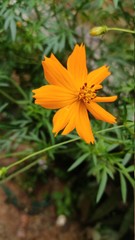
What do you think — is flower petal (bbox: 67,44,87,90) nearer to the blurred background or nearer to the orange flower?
the orange flower

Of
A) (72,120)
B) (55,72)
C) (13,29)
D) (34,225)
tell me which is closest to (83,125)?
(72,120)

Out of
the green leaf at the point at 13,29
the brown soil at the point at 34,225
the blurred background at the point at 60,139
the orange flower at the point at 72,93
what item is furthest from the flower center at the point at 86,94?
the brown soil at the point at 34,225

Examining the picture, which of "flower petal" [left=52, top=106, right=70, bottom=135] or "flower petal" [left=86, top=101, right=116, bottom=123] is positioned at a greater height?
"flower petal" [left=52, top=106, right=70, bottom=135]

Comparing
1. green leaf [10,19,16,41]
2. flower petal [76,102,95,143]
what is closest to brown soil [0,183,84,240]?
green leaf [10,19,16,41]

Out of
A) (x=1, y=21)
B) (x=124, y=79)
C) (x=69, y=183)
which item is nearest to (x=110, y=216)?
(x=69, y=183)

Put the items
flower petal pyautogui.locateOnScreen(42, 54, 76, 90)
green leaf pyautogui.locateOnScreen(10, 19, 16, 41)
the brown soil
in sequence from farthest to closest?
the brown soil < green leaf pyautogui.locateOnScreen(10, 19, 16, 41) < flower petal pyautogui.locateOnScreen(42, 54, 76, 90)

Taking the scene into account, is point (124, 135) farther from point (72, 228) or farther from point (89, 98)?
point (72, 228)

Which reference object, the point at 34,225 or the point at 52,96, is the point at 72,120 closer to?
the point at 52,96
